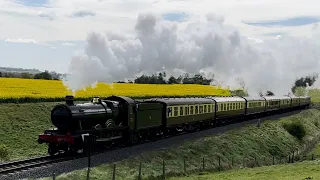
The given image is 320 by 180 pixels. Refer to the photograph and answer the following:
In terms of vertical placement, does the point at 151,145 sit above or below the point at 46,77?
below

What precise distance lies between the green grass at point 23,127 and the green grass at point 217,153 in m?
9.71

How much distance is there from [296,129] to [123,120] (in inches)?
1067

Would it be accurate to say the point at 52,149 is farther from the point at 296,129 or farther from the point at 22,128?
the point at 296,129

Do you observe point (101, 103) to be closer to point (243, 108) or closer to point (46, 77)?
point (243, 108)

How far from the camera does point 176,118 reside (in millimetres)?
35969

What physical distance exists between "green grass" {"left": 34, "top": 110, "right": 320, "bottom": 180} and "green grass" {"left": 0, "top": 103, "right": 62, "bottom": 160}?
9707 millimetres

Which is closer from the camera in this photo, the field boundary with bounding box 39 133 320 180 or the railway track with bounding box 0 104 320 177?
the railway track with bounding box 0 104 320 177

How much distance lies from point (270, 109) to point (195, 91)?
16347 mm

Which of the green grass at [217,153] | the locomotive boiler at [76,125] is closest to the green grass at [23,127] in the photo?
the locomotive boiler at [76,125]

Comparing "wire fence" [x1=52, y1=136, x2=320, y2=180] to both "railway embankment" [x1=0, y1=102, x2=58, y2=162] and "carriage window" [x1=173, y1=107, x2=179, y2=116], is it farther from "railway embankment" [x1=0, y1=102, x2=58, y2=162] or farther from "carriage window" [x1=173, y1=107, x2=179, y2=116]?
"railway embankment" [x1=0, y1=102, x2=58, y2=162]

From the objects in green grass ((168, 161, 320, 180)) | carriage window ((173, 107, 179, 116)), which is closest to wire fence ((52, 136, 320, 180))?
A: green grass ((168, 161, 320, 180))

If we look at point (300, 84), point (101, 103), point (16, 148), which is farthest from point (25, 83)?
point (300, 84)

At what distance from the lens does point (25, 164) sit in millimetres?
22266

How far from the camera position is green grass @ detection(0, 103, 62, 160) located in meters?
32.0
